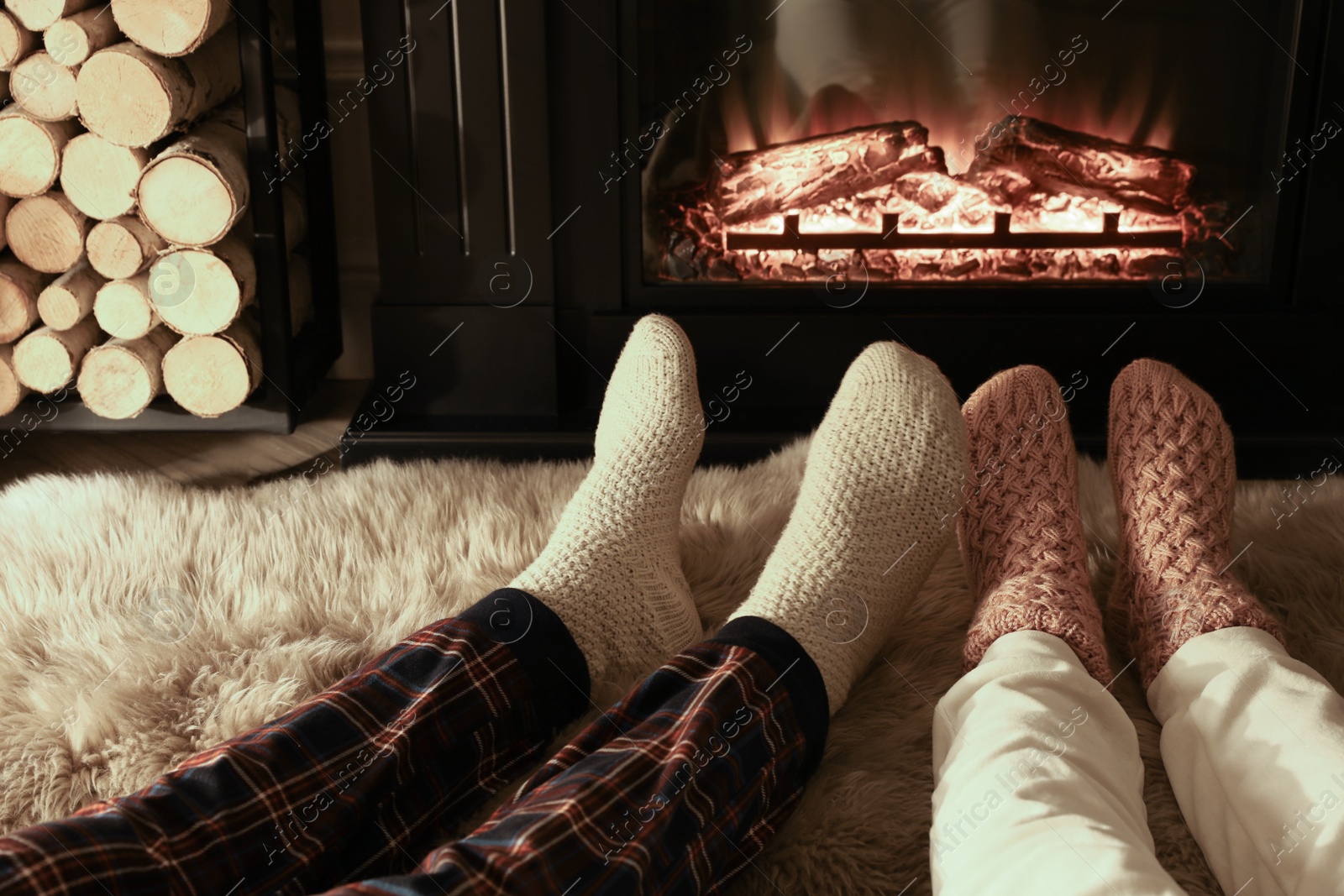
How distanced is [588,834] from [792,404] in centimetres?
92

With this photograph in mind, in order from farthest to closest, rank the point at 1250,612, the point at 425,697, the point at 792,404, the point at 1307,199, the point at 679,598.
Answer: the point at 792,404 < the point at 1307,199 < the point at 679,598 < the point at 1250,612 < the point at 425,697

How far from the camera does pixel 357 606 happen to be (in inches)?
36.7

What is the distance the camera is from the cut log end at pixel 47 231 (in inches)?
47.8

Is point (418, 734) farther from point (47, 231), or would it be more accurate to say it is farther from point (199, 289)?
point (47, 231)

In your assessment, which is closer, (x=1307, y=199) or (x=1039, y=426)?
(x=1039, y=426)

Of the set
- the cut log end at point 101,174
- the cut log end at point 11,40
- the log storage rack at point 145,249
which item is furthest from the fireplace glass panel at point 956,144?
the cut log end at point 11,40

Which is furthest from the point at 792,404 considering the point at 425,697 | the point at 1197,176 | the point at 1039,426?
the point at 425,697

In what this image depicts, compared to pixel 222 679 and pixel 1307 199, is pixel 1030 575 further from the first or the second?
pixel 1307 199

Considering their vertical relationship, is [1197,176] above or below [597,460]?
above

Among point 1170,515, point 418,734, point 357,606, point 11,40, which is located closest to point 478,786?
point 418,734

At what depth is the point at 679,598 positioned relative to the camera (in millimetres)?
898

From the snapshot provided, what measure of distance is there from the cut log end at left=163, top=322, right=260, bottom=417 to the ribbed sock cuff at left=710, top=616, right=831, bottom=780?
2.60 feet

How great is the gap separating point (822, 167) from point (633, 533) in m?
0.67

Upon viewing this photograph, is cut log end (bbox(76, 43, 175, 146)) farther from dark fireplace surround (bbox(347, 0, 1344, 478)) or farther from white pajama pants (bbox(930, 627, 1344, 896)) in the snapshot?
white pajama pants (bbox(930, 627, 1344, 896))
